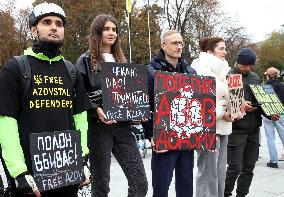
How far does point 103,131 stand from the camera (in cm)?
372

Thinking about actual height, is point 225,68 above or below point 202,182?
above

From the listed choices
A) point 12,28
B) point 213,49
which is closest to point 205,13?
point 12,28

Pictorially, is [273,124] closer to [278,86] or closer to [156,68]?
[278,86]

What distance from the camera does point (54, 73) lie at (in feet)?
9.49

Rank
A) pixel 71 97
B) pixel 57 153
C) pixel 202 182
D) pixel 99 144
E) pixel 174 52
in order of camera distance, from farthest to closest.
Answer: pixel 202 182 → pixel 174 52 → pixel 99 144 → pixel 71 97 → pixel 57 153

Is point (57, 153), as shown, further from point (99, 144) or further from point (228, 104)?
point (228, 104)

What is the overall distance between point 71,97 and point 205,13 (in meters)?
40.7

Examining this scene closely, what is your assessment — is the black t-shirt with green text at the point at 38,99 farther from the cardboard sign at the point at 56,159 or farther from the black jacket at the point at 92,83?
the black jacket at the point at 92,83

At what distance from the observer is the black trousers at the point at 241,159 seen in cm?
509

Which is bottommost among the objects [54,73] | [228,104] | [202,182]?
[202,182]

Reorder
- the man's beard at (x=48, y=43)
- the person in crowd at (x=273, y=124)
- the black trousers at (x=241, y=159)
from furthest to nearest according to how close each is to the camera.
→ the person in crowd at (x=273, y=124), the black trousers at (x=241, y=159), the man's beard at (x=48, y=43)

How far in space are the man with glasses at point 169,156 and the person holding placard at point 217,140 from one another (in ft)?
1.67

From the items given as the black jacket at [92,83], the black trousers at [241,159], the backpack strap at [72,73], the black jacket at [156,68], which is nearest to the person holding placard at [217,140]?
the black trousers at [241,159]

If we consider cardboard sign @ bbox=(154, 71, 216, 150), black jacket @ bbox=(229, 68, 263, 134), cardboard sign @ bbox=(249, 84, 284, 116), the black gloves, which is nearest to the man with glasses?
cardboard sign @ bbox=(154, 71, 216, 150)
